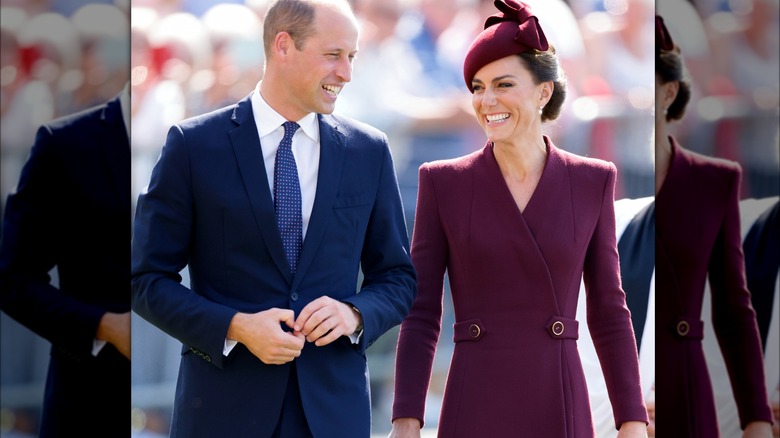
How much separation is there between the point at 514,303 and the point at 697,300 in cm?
98

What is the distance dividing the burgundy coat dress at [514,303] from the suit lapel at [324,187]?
38 cm

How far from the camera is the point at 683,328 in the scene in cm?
397

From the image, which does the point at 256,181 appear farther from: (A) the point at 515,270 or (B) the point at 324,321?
(A) the point at 515,270

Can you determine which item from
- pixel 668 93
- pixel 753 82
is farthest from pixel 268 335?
pixel 753 82

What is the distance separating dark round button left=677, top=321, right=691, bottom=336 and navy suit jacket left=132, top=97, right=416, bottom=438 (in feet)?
4.18

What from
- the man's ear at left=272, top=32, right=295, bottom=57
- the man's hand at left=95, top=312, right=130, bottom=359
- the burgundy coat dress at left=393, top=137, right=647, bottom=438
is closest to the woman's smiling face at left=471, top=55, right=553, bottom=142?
the burgundy coat dress at left=393, top=137, right=647, bottom=438

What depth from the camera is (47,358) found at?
11.8 feet

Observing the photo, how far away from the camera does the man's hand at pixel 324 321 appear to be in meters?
2.94

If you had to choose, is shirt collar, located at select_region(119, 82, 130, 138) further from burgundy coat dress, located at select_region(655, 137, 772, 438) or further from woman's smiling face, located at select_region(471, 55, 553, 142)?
burgundy coat dress, located at select_region(655, 137, 772, 438)

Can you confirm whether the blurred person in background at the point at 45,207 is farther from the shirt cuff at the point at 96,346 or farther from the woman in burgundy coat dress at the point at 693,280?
the woman in burgundy coat dress at the point at 693,280

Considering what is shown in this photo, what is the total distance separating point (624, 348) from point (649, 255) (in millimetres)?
639

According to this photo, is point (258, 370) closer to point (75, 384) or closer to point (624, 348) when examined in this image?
point (75, 384)

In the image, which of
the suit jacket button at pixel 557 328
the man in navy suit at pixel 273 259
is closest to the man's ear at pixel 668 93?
the suit jacket button at pixel 557 328

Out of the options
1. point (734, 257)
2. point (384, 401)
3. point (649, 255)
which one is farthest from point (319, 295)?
point (734, 257)
